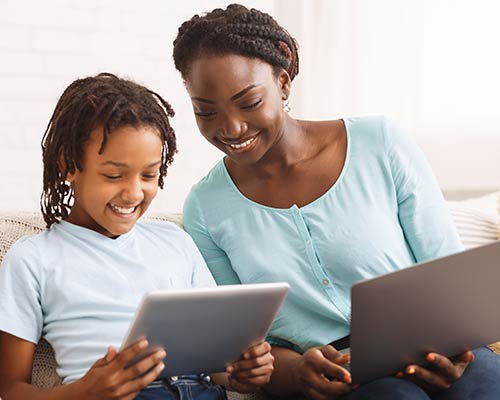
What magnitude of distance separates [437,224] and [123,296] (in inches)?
24.1

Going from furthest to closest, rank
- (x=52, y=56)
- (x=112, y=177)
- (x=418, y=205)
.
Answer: (x=52, y=56) → (x=418, y=205) → (x=112, y=177)

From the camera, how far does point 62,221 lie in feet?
5.22

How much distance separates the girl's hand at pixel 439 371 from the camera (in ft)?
4.84

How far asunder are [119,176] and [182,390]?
14.2 inches

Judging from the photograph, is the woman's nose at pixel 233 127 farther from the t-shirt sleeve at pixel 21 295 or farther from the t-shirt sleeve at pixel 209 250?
the t-shirt sleeve at pixel 21 295

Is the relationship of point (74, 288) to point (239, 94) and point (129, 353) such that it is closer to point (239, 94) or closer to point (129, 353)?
point (129, 353)

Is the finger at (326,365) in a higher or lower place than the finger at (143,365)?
lower

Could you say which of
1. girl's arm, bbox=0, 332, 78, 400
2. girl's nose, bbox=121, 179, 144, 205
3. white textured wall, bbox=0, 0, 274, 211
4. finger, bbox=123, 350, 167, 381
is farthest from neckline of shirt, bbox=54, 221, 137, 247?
white textured wall, bbox=0, 0, 274, 211

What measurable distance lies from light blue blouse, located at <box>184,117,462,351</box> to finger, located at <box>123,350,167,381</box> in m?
0.44

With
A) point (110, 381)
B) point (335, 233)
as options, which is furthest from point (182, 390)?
point (335, 233)

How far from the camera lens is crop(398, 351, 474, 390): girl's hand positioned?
4.84ft

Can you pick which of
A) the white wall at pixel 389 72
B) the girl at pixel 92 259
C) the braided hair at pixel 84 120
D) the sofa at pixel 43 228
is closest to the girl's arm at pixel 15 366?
the girl at pixel 92 259

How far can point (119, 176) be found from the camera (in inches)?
59.2

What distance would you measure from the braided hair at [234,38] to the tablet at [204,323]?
51 cm
